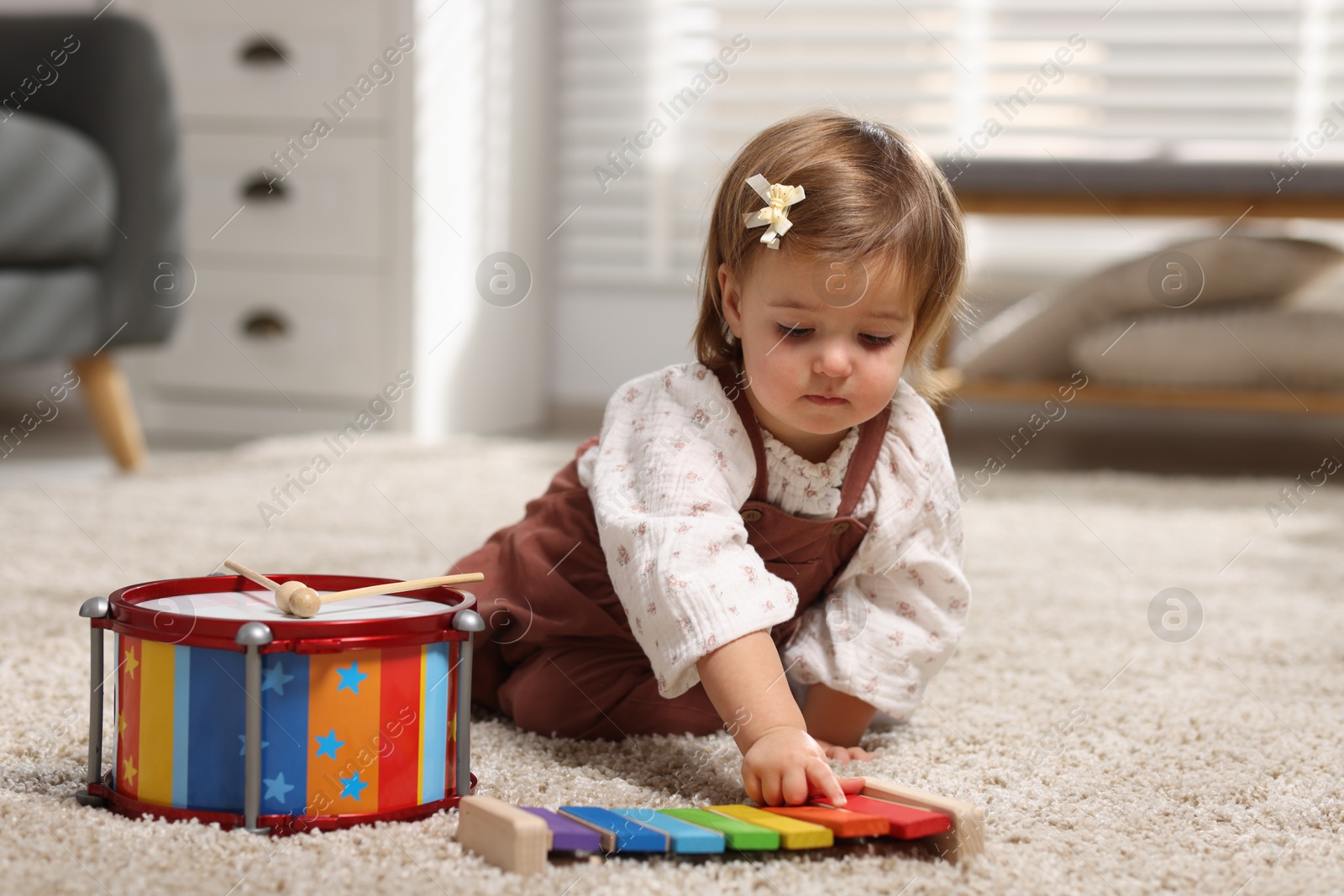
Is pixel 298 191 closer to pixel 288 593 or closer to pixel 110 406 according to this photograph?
pixel 110 406

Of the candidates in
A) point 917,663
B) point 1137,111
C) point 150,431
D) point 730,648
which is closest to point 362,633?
point 730,648

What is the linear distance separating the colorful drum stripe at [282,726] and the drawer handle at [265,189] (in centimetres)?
191

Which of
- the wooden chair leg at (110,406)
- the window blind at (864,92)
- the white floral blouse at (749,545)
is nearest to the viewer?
the white floral blouse at (749,545)

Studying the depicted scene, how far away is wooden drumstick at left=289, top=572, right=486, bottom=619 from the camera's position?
2.10ft

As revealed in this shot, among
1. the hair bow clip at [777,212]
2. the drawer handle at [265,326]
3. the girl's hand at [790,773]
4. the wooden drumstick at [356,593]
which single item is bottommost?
the girl's hand at [790,773]

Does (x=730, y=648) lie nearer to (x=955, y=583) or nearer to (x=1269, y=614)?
(x=955, y=583)

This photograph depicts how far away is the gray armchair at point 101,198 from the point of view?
176 cm

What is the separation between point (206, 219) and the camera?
96.7 inches

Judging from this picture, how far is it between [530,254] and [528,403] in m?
0.33

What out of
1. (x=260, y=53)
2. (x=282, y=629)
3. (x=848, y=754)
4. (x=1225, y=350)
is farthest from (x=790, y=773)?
(x=260, y=53)

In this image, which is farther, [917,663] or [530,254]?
[530,254]

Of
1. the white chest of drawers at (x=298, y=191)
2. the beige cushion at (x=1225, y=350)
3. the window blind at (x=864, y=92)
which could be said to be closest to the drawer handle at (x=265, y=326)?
the white chest of drawers at (x=298, y=191)

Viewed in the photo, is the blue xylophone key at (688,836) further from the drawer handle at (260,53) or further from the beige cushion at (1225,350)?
the drawer handle at (260,53)

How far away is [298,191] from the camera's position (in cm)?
241
